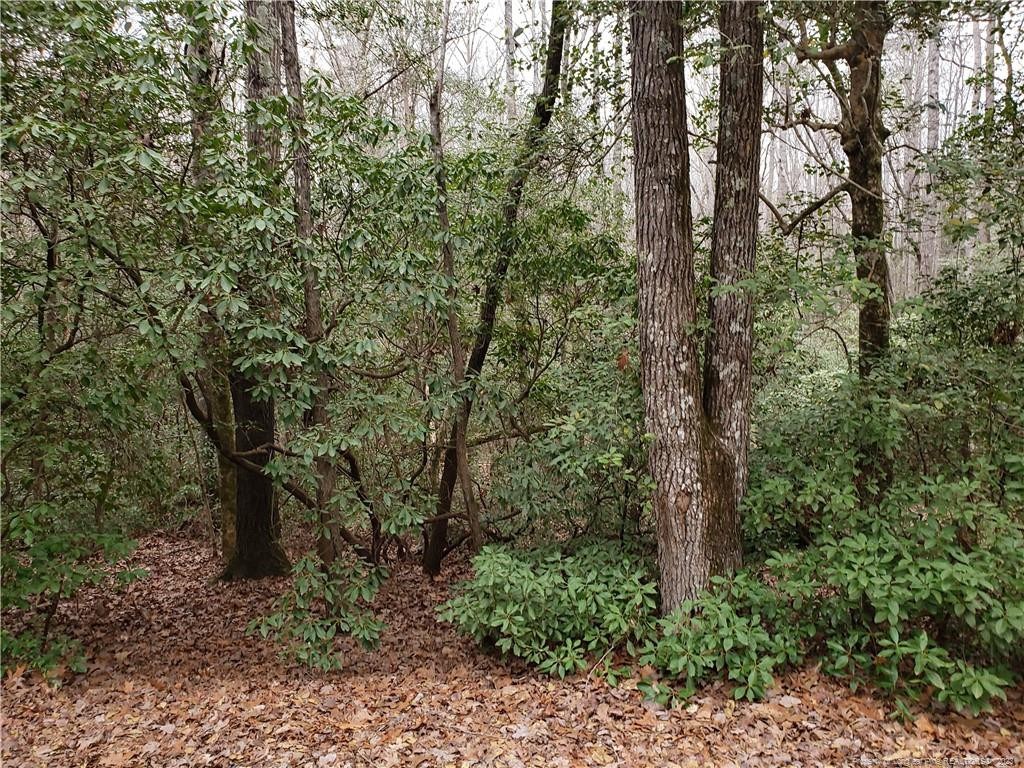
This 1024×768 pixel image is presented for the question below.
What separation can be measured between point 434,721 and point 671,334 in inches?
127

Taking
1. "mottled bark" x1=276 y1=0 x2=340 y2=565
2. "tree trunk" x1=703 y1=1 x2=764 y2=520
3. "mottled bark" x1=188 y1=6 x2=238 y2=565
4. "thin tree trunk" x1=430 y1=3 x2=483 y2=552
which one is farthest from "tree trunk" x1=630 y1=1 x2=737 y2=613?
"mottled bark" x1=188 y1=6 x2=238 y2=565

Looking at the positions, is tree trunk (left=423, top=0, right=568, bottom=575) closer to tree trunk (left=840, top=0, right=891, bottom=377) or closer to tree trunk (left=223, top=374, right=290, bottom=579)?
tree trunk (left=223, top=374, right=290, bottom=579)

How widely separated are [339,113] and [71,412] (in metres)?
3.06

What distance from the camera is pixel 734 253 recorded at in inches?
192

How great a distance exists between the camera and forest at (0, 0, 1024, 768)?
3.89 m

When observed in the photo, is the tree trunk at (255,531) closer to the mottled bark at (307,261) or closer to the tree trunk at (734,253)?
the mottled bark at (307,261)

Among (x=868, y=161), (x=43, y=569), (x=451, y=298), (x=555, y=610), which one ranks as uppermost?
(x=868, y=161)

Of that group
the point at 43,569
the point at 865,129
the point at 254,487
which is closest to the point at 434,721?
the point at 43,569

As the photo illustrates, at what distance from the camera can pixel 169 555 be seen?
29.6 feet

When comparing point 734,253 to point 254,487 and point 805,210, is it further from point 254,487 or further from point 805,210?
point 254,487

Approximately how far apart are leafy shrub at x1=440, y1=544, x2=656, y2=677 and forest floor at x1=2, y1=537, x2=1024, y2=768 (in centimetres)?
25

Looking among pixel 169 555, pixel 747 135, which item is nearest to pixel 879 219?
pixel 747 135

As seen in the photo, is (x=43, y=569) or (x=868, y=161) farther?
(x=868, y=161)

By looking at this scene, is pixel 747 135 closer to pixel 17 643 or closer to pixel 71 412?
pixel 71 412
